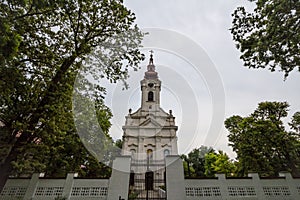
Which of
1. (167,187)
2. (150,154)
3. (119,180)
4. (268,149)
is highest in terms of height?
(150,154)

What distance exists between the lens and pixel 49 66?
7363 mm

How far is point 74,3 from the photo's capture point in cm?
705

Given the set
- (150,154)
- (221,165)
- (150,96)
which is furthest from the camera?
(150,96)

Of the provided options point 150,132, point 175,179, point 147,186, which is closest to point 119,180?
point 147,186

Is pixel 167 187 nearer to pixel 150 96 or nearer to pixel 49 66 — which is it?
pixel 49 66

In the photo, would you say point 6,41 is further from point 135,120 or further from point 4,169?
point 135,120

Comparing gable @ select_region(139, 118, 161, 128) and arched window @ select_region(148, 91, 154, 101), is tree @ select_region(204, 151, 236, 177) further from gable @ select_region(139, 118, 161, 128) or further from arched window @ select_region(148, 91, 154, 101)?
arched window @ select_region(148, 91, 154, 101)

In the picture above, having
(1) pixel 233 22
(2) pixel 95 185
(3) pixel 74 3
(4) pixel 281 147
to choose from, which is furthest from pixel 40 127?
(4) pixel 281 147

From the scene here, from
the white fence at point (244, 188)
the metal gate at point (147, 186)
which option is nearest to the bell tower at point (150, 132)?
the metal gate at point (147, 186)

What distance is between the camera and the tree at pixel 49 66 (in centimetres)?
648


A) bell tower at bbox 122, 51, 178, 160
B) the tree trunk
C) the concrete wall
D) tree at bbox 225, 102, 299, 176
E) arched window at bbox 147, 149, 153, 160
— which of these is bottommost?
the concrete wall

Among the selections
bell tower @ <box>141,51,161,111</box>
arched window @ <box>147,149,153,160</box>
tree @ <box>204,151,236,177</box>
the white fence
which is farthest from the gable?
the white fence

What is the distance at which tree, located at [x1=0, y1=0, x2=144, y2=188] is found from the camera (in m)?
6.48

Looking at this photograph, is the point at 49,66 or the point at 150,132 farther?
the point at 150,132
